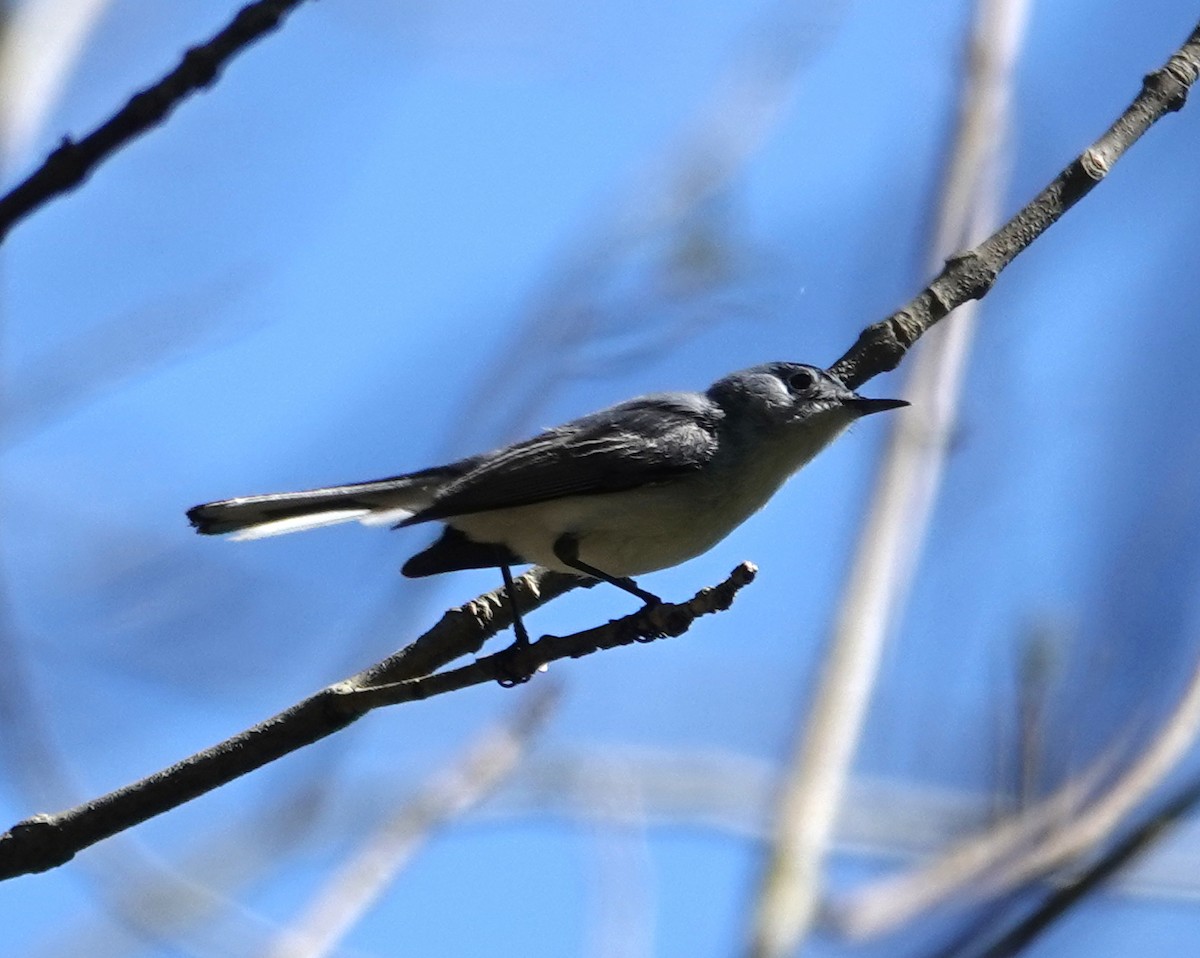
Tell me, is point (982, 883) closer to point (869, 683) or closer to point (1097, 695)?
point (1097, 695)

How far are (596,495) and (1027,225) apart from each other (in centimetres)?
119

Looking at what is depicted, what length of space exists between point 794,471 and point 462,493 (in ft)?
3.25

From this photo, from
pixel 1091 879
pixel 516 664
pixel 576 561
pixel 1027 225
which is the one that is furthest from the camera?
pixel 576 561

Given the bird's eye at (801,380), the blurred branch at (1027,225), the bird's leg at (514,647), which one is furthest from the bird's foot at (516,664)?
the bird's eye at (801,380)

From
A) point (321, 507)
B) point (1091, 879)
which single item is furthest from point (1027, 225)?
point (1091, 879)

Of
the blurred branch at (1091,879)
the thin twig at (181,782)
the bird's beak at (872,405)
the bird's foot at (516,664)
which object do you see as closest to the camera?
the blurred branch at (1091,879)

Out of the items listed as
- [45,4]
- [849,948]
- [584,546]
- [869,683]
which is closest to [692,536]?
[584,546]

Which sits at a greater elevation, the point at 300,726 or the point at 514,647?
the point at 514,647

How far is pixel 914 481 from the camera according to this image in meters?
3.60

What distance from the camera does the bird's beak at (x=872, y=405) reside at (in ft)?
12.3

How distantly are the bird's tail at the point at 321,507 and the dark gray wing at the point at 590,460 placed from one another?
0.08m

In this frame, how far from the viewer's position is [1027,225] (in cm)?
312

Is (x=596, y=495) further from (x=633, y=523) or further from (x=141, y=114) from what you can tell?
(x=141, y=114)

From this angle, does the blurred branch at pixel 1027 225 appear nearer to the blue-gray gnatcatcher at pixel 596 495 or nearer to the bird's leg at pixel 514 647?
the blue-gray gnatcatcher at pixel 596 495
